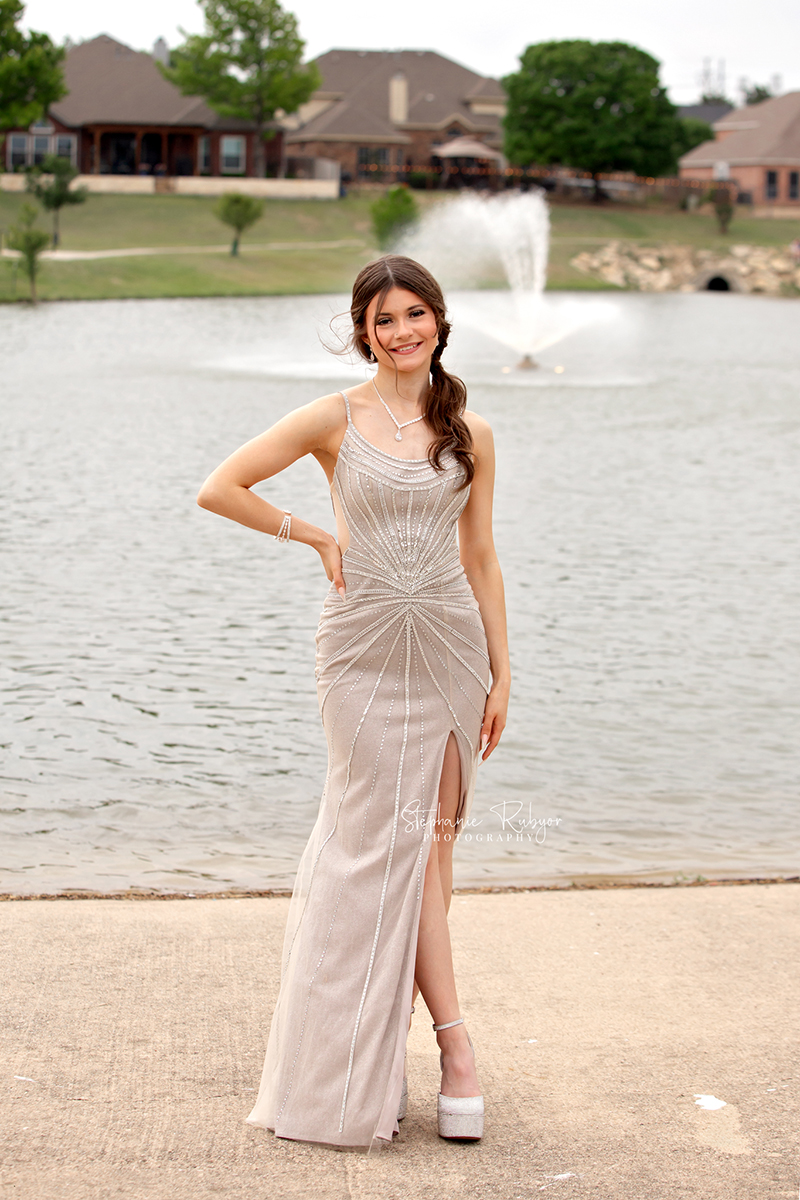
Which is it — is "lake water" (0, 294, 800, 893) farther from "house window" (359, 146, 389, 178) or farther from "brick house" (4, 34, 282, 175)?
"house window" (359, 146, 389, 178)

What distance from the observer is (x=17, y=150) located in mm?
73312

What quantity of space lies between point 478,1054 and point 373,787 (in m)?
0.90

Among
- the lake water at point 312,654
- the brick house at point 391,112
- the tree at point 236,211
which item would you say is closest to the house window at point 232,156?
the brick house at point 391,112

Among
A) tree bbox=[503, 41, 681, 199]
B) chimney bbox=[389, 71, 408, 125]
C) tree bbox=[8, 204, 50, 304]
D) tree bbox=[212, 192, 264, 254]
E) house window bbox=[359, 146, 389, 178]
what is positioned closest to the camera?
tree bbox=[8, 204, 50, 304]

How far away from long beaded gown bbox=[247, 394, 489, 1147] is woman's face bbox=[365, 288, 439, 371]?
21 cm

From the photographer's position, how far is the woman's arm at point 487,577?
3.53 meters

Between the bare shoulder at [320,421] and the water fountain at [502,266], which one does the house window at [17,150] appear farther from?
the bare shoulder at [320,421]

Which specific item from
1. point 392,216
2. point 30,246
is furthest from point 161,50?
point 30,246

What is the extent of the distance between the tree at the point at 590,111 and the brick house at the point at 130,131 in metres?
21.4

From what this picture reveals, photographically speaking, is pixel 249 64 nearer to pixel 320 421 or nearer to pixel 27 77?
pixel 27 77

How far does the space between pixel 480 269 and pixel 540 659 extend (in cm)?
5740

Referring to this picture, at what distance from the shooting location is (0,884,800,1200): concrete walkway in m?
3.09

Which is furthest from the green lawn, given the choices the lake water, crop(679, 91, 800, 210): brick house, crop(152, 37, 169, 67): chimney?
the lake water

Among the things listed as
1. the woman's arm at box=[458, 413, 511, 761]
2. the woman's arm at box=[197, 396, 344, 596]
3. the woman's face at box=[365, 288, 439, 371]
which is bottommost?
the woman's arm at box=[458, 413, 511, 761]
